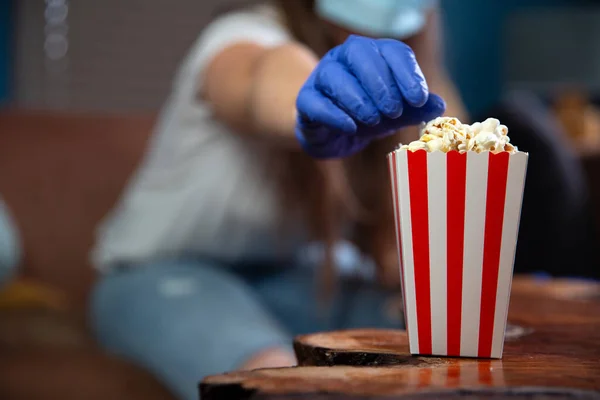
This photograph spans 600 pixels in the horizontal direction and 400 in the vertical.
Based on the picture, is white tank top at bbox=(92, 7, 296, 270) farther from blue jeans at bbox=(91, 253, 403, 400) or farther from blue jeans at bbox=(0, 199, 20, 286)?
blue jeans at bbox=(0, 199, 20, 286)

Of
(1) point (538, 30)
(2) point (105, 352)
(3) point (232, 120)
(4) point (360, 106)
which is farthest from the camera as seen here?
(1) point (538, 30)

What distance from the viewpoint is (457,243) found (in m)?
0.50

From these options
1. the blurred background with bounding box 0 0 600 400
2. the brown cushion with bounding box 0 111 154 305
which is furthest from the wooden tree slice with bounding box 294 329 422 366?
the brown cushion with bounding box 0 111 154 305

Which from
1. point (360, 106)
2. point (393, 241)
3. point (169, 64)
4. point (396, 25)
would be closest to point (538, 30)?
point (169, 64)

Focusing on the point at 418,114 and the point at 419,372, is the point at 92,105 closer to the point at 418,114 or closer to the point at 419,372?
the point at 418,114

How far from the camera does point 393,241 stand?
138cm

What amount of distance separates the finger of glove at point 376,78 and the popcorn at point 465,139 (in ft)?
0.17

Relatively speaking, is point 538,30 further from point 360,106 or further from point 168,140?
point 360,106

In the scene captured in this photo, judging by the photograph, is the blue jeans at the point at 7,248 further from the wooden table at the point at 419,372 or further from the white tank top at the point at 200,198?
the wooden table at the point at 419,372

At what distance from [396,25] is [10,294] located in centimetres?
94

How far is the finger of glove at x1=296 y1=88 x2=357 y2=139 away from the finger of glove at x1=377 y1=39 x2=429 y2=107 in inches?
2.0

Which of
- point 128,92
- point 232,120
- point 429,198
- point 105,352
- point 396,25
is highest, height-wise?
point 128,92

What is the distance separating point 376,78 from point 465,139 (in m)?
0.09

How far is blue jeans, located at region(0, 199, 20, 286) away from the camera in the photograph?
1519 mm
